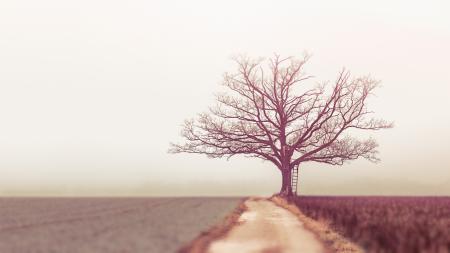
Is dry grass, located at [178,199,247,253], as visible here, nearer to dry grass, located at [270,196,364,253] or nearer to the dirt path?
the dirt path

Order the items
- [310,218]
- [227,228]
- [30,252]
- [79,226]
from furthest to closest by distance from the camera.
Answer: [310,218]
[227,228]
[79,226]
[30,252]

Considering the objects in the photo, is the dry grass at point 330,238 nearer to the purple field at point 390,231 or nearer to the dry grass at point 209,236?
the purple field at point 390,231

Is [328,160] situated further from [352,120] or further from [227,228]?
[227,228]

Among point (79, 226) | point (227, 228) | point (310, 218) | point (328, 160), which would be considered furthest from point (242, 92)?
point (79, 226)

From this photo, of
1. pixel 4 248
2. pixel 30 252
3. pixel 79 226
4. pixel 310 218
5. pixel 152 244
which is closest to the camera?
pixel 30 252

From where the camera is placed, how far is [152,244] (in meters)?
13.9

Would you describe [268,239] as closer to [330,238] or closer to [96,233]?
[330,238]

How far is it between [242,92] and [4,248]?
109 ft

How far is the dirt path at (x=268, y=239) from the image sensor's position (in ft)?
52.1

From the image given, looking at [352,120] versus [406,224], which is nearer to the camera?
[406,224]

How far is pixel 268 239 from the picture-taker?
59.7 ft

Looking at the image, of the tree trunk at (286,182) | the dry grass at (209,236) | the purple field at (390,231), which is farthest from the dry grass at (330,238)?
the tree trunk at (286,182)

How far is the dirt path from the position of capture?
15.9m

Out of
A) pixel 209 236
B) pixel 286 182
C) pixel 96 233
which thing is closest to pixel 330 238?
pixel 209 236
